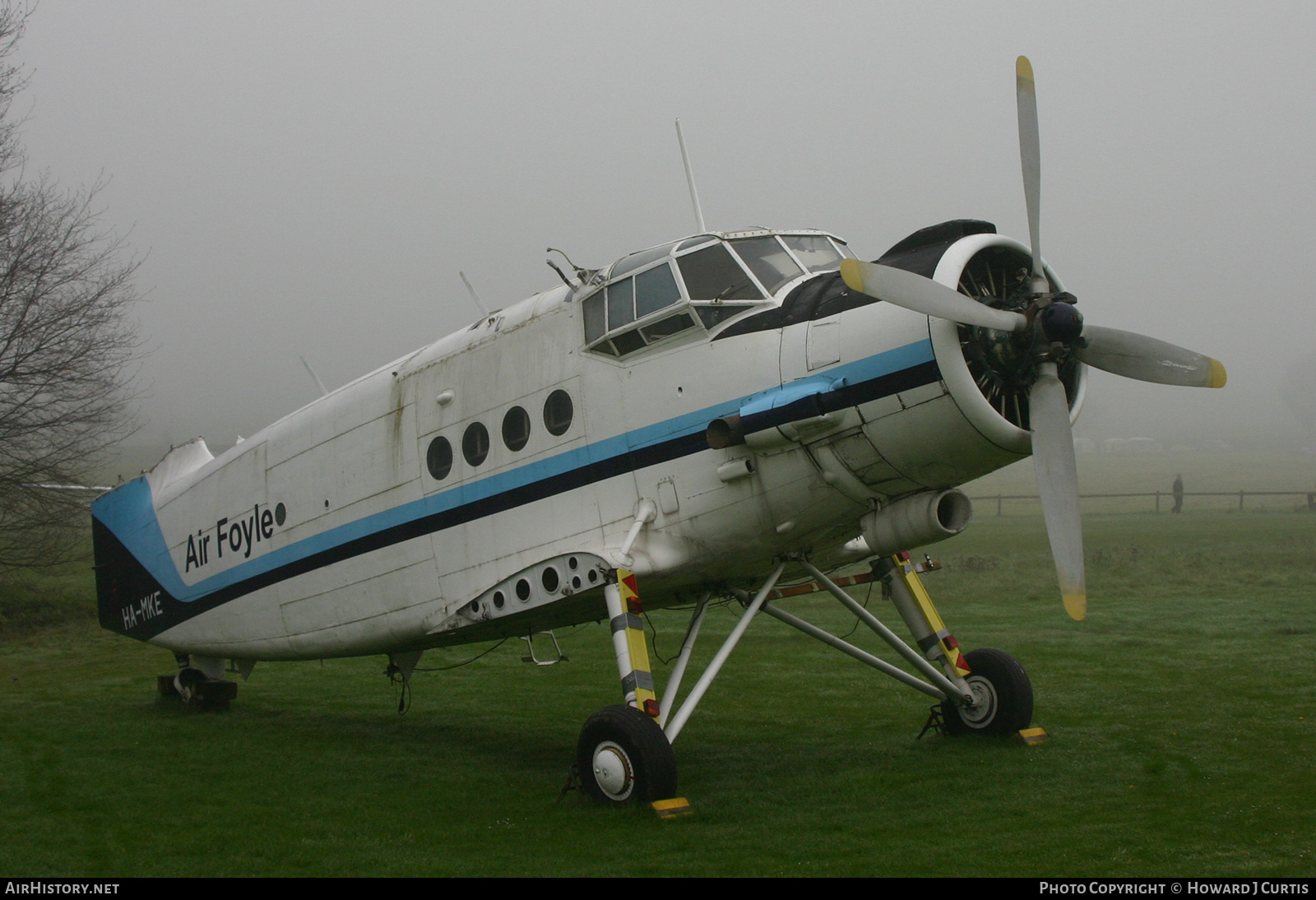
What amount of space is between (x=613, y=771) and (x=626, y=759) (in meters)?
0.16

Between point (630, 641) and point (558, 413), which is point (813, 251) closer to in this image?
point (558, 413)

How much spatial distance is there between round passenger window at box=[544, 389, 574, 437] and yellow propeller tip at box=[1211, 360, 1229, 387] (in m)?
5.24

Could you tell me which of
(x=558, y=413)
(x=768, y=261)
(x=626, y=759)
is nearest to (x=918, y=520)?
(x=768, y=261)

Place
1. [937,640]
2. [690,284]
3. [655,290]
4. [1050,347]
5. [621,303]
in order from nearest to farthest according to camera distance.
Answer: [1050,347] → [690,284] → [655,290] → [621,303] → [937,640]

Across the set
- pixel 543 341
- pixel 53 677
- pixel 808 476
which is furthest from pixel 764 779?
pixel 53 677

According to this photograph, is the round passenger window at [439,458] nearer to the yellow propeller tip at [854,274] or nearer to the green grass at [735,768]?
the green grass at [735,768]

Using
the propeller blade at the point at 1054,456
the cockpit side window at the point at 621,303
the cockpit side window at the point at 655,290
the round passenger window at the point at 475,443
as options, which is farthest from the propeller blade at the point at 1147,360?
the round passenger window at the point at 475,443

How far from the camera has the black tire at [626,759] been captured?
7.94 meters

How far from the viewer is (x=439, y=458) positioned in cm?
1077

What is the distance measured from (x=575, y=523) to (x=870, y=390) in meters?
3.04

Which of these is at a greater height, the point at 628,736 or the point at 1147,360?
the point at 1147,360

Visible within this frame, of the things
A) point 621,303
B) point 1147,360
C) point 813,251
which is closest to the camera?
point 1147,360

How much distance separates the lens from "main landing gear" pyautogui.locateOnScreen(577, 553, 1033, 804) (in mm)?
8055

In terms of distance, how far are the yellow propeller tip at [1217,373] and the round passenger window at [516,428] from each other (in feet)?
18.9
